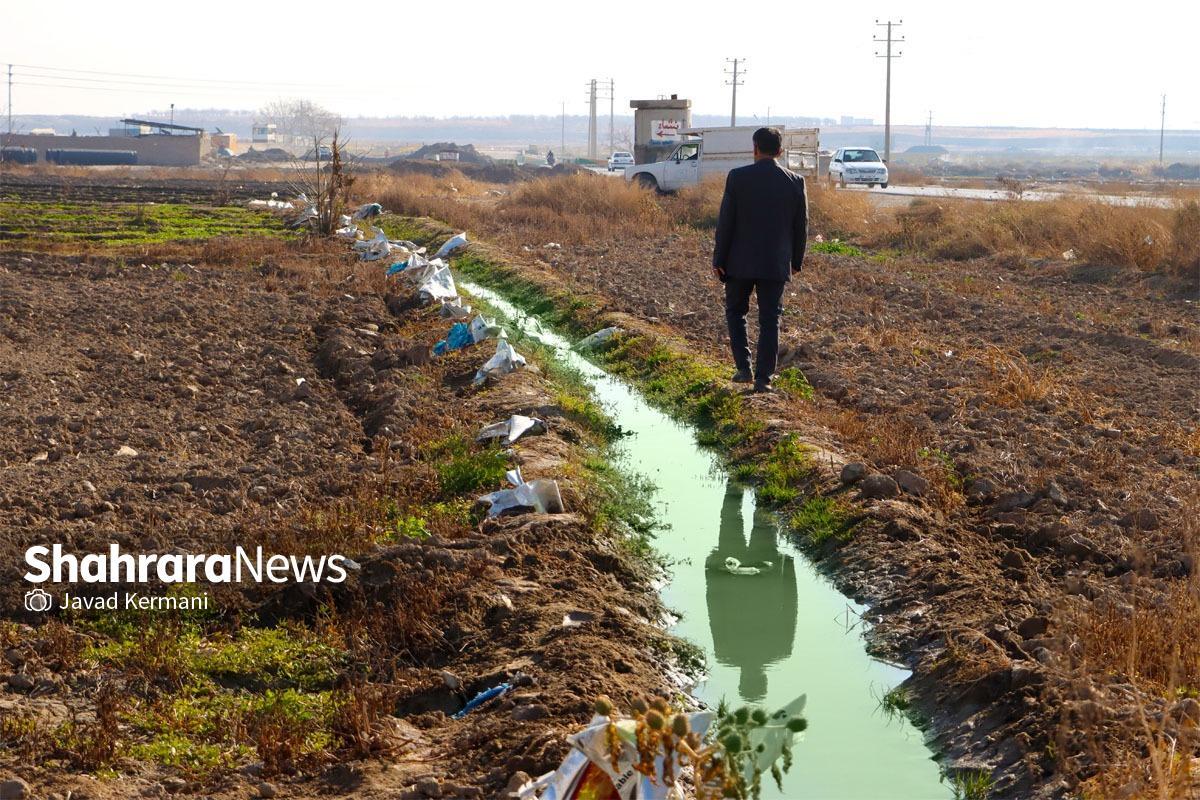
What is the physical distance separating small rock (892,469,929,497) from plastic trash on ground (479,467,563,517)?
2003 mm

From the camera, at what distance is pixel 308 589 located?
5781 millimetres

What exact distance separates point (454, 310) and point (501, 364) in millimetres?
3368

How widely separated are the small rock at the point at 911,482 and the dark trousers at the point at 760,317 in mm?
2309

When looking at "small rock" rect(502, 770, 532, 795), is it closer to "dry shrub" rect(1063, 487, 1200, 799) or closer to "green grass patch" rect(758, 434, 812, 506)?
"dry shrub" rect(1063, 487, 1200, 799)

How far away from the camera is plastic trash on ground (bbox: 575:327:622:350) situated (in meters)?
13.8

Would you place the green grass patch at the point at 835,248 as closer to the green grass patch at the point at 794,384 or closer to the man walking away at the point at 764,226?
the green grass patch at the point at 794,384

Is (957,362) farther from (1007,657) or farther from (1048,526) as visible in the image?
(1007,657)

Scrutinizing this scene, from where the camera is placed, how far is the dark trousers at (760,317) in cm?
974

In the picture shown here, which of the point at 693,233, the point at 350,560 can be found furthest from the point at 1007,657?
the point at 693,233

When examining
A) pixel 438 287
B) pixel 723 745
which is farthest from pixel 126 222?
pixel 723 745

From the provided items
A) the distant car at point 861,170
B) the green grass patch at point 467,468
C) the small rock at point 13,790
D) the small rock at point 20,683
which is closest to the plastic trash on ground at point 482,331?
the green grass patch at point 467,468

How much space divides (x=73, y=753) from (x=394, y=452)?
165 inches

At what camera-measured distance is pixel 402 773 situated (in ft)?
14.3

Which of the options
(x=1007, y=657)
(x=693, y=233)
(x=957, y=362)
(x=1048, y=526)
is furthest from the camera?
(x=693, y=233)
